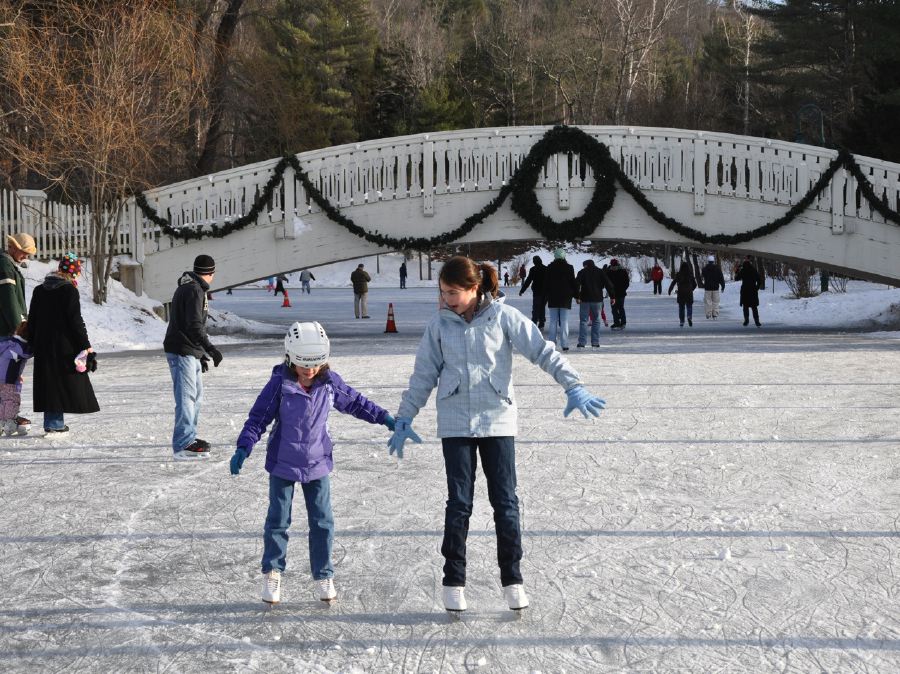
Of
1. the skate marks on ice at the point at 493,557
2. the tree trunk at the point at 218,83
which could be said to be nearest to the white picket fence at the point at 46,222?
the tree trunk at the point at 218,83

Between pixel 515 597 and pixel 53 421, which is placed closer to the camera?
pixel 515 597

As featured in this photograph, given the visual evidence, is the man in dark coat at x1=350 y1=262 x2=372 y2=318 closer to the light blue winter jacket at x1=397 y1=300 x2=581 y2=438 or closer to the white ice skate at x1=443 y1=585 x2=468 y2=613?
the light blue winter jacket at x1=397 y1=300 x2=581 y2=438

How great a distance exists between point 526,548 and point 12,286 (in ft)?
18.5

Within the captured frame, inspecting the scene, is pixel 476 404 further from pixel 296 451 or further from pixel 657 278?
pixel 657 278

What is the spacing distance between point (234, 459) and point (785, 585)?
8.13ft

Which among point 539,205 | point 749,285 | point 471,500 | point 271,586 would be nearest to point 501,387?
point 471,500

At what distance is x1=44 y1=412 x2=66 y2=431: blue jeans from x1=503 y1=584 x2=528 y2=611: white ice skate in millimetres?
6013

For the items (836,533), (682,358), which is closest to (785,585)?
(836,533)

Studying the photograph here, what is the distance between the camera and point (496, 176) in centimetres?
2567

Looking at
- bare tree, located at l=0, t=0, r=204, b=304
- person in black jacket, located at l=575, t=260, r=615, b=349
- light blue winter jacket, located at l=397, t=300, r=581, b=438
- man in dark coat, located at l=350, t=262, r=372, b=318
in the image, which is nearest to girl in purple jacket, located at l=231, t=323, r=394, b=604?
light blue winter jacket, located at l=397, t=300, r=581, b=438

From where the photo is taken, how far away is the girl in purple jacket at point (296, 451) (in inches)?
202

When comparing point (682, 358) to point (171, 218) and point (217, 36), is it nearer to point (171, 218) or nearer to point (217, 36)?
point (171, 218)

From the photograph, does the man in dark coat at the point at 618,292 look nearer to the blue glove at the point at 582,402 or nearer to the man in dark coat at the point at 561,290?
the man in dark coat at the point at 561,290

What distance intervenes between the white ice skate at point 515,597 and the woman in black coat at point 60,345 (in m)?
5.50
